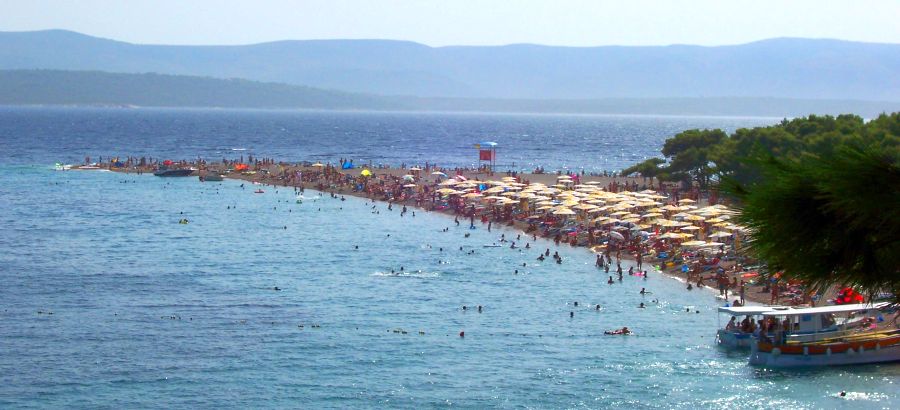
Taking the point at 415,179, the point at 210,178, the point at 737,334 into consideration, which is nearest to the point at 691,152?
the point at 415,179

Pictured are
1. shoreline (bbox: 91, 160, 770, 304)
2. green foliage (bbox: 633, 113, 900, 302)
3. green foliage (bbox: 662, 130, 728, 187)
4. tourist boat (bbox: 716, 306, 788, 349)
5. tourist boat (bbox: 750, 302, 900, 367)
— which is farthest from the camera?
green foliage (bbox: 662, 130, 728, 187)

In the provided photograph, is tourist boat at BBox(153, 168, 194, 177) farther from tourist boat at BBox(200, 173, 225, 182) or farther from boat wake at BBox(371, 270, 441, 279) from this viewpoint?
boat wake at BBox(371, 270, 441, 279)

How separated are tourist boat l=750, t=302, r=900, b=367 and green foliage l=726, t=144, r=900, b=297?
998 inches

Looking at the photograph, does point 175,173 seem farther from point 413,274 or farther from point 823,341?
point 823,341

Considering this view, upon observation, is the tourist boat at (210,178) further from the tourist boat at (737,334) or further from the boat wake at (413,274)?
the tourist boat at (737,334)

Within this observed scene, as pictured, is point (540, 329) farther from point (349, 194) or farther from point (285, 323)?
point (349, 194)

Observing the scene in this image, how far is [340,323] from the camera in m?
37.8

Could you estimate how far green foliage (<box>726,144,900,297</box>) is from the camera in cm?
694

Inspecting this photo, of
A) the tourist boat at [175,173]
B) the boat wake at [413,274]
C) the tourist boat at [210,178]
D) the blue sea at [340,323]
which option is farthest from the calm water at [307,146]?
the boat wake at [413,274]

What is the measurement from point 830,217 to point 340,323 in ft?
102

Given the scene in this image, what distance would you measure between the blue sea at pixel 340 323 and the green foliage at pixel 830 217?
69.0 ft

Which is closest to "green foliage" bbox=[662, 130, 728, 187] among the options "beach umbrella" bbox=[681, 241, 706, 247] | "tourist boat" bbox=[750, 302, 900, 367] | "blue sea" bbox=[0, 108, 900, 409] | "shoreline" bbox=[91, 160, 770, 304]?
"shoreline" bbox=[91, 160, 770, 304]

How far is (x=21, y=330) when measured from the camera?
35.7 metres

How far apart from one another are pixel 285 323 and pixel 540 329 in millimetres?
8596
